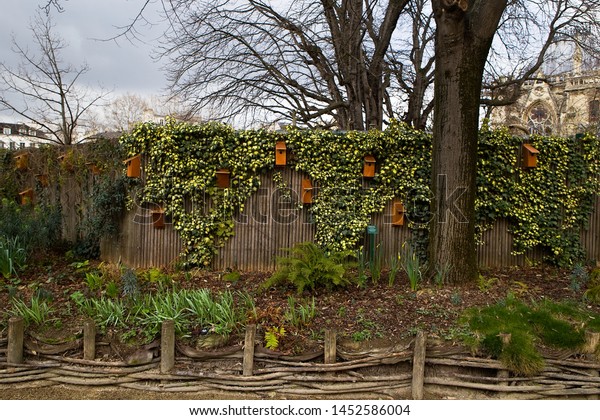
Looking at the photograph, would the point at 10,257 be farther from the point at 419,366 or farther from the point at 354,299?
the point at 419,366

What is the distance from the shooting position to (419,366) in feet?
12.8

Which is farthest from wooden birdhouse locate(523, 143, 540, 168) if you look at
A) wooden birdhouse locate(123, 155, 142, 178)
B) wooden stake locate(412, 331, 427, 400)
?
wooden birdhouse locate(123, 155, 142, 178)

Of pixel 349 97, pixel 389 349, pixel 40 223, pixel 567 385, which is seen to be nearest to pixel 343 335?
pixel 389 349

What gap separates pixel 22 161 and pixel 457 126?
29.1 feet

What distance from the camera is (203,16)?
9.95 m

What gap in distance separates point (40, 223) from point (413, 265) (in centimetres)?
624

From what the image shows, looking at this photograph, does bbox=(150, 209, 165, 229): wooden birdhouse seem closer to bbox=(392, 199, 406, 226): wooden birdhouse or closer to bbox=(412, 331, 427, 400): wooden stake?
bbox=(392, 199, 406, 226): wooden birdhouse

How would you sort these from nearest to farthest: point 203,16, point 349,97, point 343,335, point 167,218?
point 343,335 → point 167,218 → point 203,16 → point 349,97

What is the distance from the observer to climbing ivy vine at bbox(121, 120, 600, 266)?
6781 mm

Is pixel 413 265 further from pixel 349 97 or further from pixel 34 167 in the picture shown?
pixel 34 167

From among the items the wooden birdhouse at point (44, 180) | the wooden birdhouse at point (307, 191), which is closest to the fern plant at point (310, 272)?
the wooden birdhouse at point (307, 191)

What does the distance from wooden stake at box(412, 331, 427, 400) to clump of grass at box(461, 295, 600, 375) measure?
1.73 ft

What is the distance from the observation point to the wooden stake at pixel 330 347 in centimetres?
401

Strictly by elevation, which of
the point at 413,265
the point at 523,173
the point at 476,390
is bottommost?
the point at 476,390
